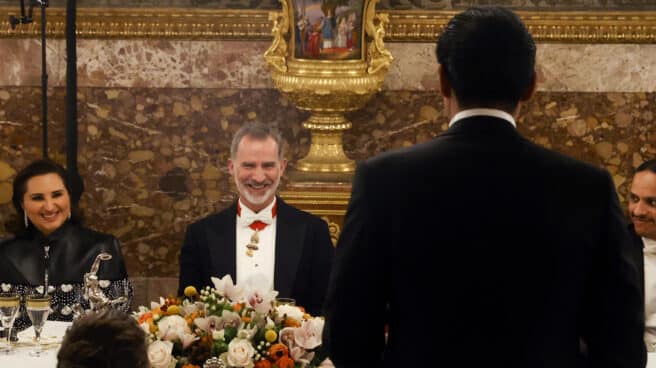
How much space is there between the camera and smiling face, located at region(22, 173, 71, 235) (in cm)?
500

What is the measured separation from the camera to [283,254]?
477 centimetres

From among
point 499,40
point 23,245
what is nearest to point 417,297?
point 499,40

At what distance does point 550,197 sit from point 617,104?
521 centimetres

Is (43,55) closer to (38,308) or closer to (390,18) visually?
(390,18)

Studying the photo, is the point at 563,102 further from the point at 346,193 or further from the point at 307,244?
the point at 307,244

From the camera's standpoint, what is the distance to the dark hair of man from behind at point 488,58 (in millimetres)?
2152

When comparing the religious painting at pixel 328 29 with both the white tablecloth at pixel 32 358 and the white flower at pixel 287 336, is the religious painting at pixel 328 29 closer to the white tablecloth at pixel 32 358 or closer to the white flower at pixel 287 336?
the white tablecloth at pixel 32 358

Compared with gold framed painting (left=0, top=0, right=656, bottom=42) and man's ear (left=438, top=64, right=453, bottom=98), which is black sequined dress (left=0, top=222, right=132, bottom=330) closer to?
gold framed painting (left=0, top=0, right=656, bottom=42)

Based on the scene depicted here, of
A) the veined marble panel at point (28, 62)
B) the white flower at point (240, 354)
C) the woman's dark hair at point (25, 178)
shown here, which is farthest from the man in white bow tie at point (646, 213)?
the veined marble panel at point (28, 62)

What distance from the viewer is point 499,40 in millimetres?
2156

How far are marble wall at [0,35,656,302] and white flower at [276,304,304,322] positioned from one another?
147 inches

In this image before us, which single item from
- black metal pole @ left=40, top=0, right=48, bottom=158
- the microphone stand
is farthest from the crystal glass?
black metal pole @ left=40, top=0, right=48, bottom=158

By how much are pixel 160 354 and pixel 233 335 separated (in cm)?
23

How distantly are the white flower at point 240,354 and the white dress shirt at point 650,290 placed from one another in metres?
1.44
